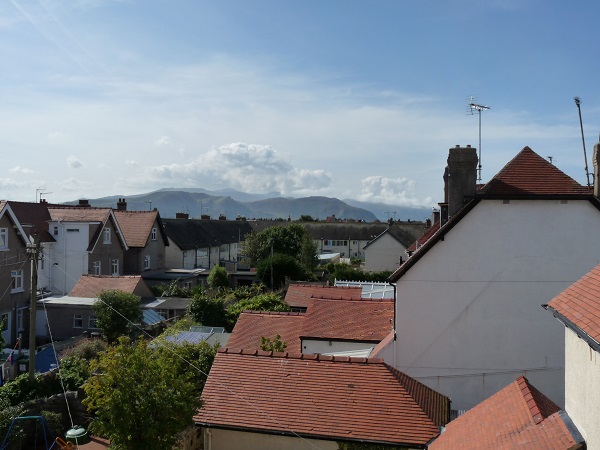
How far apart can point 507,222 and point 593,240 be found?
264 cm

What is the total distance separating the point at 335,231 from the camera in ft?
310

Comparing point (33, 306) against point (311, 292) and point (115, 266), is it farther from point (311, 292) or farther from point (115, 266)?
point (115, 266)

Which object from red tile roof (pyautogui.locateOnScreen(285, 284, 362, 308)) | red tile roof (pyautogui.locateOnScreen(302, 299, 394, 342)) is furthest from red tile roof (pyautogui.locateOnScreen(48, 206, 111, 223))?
red tile roof (pyautogui.locateOnScreen(302, 299, 394, 342))

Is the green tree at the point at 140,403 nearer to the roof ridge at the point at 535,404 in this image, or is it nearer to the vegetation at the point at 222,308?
the roof ridge at the point at 535,404

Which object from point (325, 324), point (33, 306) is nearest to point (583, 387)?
point (325, 324)

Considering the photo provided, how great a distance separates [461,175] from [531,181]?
224 cm

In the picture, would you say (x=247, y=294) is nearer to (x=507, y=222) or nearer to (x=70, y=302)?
(x=70, y=302)

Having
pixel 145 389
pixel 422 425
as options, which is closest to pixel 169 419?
pixel 145 389

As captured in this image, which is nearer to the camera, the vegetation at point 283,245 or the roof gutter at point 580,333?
the roof gutter at point 580,333

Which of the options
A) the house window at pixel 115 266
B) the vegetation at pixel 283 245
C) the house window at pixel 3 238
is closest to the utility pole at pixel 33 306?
the house window at pixel 3 238

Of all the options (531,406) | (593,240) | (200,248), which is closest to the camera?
(531,406)

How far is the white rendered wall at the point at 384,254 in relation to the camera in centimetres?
6969

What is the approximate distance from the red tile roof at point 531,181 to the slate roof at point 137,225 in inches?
1490

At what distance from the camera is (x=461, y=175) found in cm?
1817
